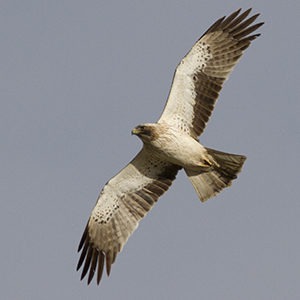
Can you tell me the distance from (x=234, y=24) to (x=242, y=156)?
317 cm

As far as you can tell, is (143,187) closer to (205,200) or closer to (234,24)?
(205,200)

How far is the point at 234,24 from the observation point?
12070 millimetres

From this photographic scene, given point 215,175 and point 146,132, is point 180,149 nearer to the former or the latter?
point 146,132

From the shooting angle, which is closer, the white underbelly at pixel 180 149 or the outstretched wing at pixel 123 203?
the white underbelly at pixel 180 149

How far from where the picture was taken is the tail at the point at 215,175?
11.4 meters

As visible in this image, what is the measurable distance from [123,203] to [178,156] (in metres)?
1.93

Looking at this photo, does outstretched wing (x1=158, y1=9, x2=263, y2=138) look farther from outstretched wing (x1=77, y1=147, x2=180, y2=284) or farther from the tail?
outstretched wing (x1=77, y1=147, x2=180, y2=284)

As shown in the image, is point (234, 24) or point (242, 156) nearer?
point (242, 156)

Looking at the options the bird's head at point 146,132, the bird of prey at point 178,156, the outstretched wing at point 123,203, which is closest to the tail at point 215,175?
the bird of prey at point 178,156

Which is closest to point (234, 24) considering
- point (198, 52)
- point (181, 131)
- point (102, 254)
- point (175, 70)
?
point (198, 52)

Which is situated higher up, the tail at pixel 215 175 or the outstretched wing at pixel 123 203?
the tail at pixel 215 175

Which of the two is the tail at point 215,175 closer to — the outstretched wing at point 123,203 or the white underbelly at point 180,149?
the white underbelly at point 180,149

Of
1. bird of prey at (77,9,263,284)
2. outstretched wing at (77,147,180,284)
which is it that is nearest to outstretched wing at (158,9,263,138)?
bird of prey at (77,9,263,284)

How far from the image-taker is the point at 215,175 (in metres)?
11.8
